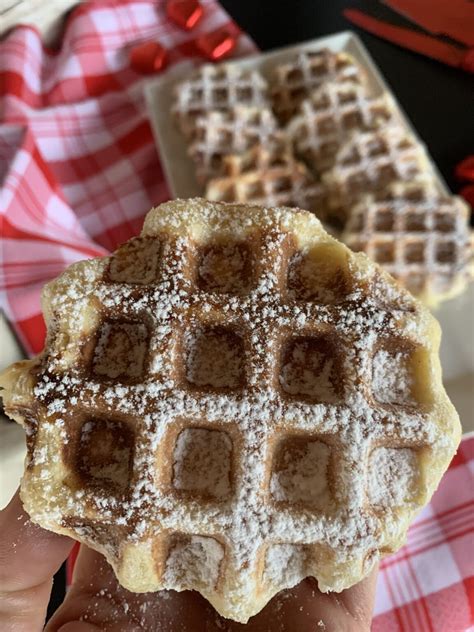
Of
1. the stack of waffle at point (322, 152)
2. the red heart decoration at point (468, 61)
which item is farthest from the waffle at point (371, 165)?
the red heart decoration at point (468, 61)

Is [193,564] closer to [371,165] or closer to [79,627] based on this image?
[79,627]

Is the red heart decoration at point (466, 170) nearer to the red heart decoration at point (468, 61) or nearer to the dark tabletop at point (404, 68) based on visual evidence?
the dark tabletop at point (404, 68)

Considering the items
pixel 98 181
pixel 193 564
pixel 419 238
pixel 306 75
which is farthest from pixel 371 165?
pixel 193 564

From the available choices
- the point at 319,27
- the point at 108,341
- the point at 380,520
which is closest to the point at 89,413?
the point at 108,341

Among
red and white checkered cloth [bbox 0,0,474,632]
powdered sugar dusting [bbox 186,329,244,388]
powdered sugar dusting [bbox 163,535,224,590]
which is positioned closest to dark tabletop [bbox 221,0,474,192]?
red and white checkered cloth [bbox 0,0,474,632]

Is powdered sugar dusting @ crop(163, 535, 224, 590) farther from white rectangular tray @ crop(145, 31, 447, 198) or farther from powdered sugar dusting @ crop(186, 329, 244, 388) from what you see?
white rectangular tray @ crop(145, 31, 447, 198)

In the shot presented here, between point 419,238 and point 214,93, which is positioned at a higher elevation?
point 214,93

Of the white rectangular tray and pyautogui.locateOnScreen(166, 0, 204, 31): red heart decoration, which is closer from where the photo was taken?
the white rectangular tray
